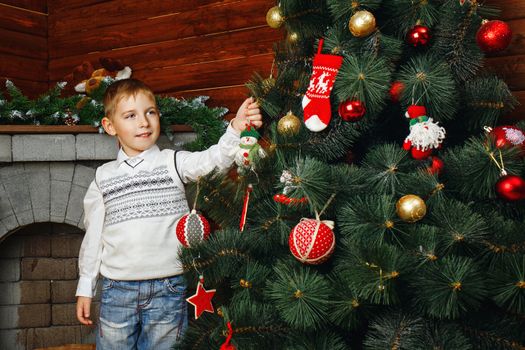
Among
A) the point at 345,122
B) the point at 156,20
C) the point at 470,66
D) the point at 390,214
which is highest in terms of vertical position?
the point at 156,20

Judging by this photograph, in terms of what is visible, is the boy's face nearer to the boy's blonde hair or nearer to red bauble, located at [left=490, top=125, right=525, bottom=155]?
the boy's blonde hair

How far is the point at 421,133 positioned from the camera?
1372 millimetres

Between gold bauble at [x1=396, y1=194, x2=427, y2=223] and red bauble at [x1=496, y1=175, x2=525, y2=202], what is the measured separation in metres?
0.18

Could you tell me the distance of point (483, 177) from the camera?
133 centimetres

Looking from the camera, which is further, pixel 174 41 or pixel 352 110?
pixel 174 41

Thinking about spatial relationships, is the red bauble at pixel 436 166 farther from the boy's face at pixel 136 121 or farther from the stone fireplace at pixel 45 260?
the stone fireplace at pixel 45 260

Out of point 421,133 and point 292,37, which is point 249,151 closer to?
point 292,37

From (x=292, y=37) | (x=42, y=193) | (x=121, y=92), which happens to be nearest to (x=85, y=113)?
(x=42, y=193)

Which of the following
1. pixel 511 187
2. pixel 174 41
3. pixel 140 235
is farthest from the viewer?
pixel 174 41

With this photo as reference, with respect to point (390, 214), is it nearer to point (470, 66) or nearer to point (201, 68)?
point (470, 66)

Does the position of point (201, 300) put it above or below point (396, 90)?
below

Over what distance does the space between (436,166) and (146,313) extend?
1.15 meters

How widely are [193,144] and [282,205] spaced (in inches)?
39.3

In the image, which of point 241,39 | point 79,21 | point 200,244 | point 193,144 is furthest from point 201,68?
point 200,244
